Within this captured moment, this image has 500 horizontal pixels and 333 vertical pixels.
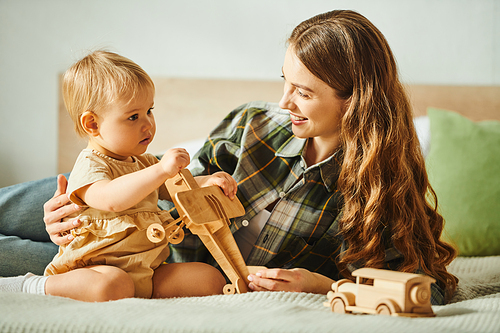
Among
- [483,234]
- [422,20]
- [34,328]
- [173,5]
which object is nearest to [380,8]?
[422,20]

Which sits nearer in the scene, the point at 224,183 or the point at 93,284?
the point at 93,284

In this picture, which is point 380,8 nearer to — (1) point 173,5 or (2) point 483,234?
(1) point 173,5

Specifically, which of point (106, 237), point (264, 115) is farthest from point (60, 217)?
point (264, 115)

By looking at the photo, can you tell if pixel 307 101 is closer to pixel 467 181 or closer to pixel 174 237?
pixel 174 237

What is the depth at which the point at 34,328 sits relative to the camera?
0.63 meters

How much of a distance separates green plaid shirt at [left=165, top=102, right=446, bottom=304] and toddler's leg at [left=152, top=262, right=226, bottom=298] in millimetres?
180

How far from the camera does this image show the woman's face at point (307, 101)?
101cm

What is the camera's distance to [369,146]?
3.44ft

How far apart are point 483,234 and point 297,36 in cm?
98

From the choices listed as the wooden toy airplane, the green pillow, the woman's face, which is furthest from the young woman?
the green pillow

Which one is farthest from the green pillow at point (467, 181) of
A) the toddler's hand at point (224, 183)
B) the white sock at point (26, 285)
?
the white sock at point (26, 285)

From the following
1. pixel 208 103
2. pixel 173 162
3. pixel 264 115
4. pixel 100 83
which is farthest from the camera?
pixel 208 103

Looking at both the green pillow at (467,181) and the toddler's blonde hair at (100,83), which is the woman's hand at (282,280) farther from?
the green pillow at (467,181)

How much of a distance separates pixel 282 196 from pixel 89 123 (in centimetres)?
51
